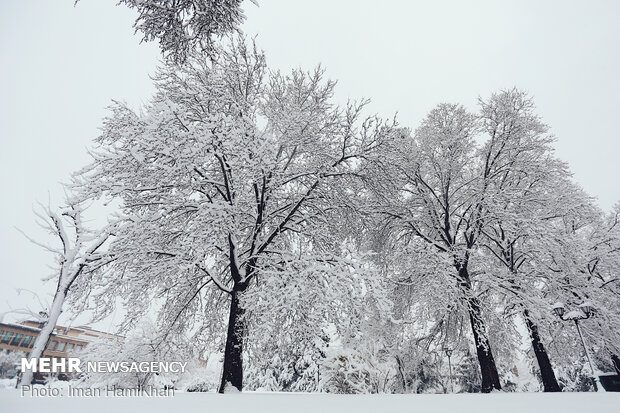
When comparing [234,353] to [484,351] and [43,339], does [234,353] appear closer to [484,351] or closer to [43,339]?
[43,339]

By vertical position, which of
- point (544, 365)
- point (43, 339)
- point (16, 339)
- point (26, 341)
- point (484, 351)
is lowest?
point (544, 365)

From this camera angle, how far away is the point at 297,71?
10.9 m

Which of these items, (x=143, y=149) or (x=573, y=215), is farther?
(x=573, y=215)

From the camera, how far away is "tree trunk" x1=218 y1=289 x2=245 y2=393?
7.64 metres

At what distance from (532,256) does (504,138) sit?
484 cm

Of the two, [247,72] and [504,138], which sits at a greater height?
[247,72]

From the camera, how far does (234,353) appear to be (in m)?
7.99

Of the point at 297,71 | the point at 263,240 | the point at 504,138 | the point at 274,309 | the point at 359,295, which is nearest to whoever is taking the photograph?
the point at 274,309

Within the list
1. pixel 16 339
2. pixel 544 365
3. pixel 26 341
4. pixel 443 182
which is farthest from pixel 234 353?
pixel 16 339

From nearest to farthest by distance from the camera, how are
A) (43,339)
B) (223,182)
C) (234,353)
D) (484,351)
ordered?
1. (43,339)
2. (234,353)
3. (223,182)
4. (484,351)

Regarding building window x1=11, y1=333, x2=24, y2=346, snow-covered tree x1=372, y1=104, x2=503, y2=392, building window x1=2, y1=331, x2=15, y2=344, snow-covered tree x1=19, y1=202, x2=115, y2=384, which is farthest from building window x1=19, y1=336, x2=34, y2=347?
snow-covered tree x1=372, y1=104, x2=503, y2=392

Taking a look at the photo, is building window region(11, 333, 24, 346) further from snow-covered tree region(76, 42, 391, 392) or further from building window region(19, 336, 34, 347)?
snow-covered tree region(76, 42, 391, 392)

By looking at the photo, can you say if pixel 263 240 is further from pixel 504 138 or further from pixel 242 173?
pixel 504 138

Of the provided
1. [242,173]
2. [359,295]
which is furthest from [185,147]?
[359,295]
